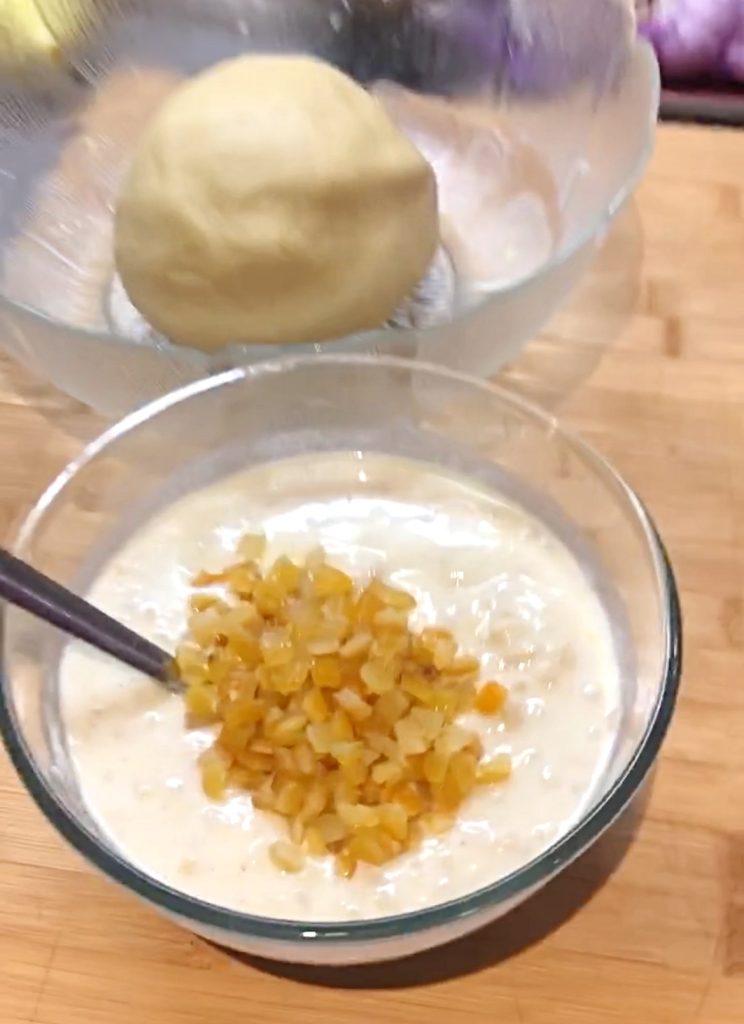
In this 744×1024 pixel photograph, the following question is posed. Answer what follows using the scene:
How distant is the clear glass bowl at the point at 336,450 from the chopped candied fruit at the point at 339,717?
0.06 meters

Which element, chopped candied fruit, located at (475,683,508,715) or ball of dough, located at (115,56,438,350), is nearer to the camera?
chopped candied fruit, located at (475,683,508,715)

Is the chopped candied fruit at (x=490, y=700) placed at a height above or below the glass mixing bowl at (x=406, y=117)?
below

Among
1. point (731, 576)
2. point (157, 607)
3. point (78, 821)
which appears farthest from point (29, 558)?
point (731, 576)

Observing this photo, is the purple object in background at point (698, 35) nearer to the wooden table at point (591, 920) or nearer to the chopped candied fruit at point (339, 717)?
the wooden table at point (591, 920)

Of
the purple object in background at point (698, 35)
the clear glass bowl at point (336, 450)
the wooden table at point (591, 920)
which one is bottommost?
the wooden table at point (591, 920)

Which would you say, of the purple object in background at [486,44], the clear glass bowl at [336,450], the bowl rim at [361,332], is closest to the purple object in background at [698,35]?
the purple object in background at [486,44]

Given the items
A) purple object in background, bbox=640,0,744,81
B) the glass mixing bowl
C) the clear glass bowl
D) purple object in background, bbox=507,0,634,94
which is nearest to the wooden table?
the clear glass bowl

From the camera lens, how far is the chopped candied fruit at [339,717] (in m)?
0.58

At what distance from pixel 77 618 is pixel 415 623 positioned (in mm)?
182

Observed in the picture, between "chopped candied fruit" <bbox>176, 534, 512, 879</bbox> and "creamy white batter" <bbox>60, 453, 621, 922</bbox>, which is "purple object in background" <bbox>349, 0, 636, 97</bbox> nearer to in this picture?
"creamy white batter" <bbox>60, 453, 621, 922</bbox>

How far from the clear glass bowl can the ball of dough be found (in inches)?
2.2

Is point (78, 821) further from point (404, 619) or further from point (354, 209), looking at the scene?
point (354, 209)

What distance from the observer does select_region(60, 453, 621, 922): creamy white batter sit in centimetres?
59

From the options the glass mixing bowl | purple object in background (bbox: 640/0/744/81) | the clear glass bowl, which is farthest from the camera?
purple object in background (bbox: 640/0/744/81)
